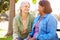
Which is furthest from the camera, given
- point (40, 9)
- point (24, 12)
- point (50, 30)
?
point (24, 12)

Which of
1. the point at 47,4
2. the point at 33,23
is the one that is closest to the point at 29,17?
the point at 33,23

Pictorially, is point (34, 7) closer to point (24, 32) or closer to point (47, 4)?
point (47, 4)

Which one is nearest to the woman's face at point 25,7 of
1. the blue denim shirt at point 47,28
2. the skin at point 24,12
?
the skin at point 24,12

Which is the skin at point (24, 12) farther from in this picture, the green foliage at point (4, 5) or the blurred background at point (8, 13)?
the green foliage at point (4, 5)

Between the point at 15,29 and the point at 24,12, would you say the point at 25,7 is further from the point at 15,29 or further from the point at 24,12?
the point at 15,29

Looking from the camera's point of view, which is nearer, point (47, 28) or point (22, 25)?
point (47, 28)

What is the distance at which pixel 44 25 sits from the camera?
10.3 feet

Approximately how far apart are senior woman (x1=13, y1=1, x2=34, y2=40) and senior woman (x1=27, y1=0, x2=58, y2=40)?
0.36 ft

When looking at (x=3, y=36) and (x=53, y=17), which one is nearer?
(x=53, y=17)

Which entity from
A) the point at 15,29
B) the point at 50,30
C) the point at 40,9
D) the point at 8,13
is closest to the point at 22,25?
the point at 15,29

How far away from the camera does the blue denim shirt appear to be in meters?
3.09

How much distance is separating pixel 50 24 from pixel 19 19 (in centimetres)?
60

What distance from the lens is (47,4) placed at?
322 cm

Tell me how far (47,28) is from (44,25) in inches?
2.6
